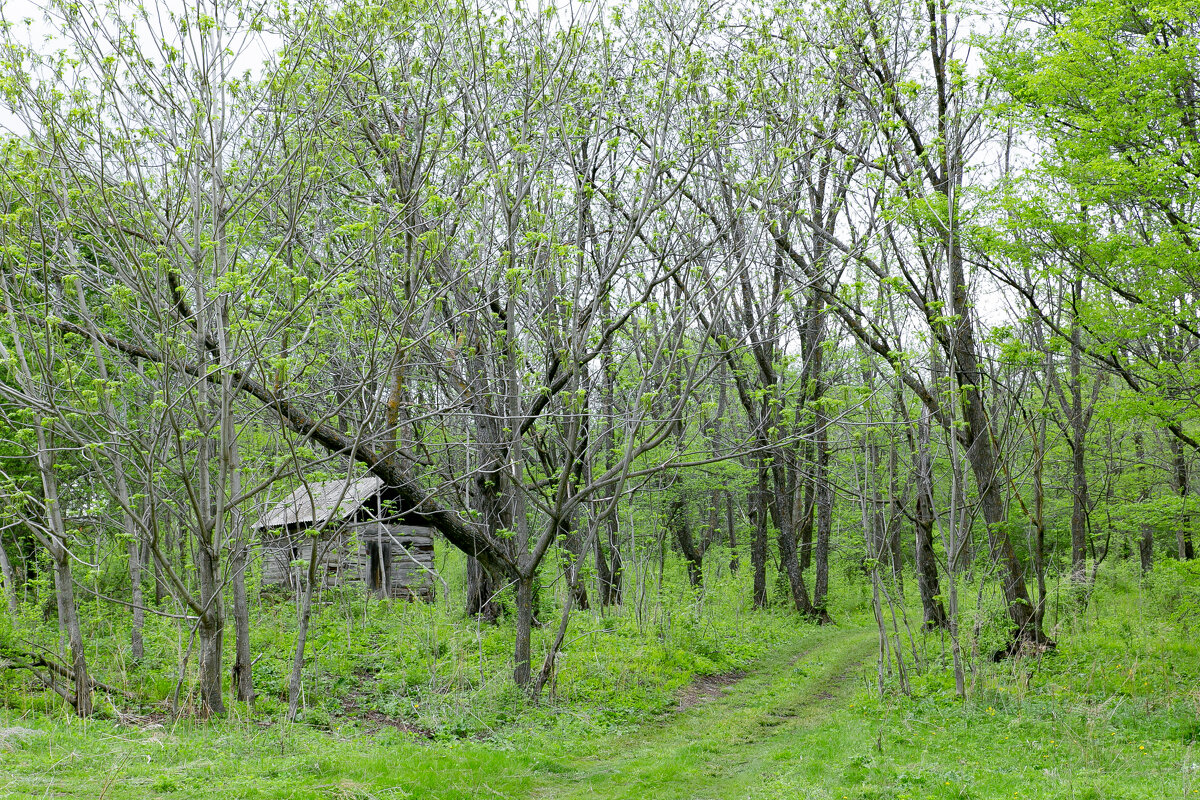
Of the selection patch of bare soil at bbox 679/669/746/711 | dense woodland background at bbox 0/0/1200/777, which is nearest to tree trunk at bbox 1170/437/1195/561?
dense woodland background at bbox 0/0/1200/777

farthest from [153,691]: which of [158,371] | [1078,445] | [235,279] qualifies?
[1078,445]

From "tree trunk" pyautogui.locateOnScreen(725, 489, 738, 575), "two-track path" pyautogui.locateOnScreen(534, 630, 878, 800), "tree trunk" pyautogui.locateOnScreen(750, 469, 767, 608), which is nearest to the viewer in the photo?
"two-track path" pyautogui.locateOnScreen(534, 630, 878, 800)

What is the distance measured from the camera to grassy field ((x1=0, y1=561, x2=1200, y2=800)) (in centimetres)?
513

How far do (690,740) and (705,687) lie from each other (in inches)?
118

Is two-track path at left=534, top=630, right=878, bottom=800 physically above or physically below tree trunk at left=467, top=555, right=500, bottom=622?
below

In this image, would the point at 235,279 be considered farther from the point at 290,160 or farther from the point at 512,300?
the point at 512,300

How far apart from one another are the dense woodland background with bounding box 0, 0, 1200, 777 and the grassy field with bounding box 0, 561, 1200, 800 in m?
0.24

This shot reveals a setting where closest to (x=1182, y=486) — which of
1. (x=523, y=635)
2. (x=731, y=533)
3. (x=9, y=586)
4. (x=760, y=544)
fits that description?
(x=760, y=544)

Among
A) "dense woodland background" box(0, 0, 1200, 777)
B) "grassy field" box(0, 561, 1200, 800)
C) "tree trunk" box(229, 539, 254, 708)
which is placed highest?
"dense woodland background" box(0, 0, 1200, 777)

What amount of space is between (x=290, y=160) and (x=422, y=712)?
5561mm

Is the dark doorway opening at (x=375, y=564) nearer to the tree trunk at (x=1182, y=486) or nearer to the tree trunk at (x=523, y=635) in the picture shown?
the tree trunk at (x=523, y=635)

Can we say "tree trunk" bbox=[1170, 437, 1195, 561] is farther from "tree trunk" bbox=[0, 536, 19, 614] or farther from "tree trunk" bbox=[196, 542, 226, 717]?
"tree trunk" bbox=[0, 536, 19, 614]

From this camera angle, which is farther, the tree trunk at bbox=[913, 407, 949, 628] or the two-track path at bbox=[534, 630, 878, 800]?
the tree trunk at bbox=[913, 407, 949, 628]

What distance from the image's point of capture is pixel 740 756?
7215 mm
